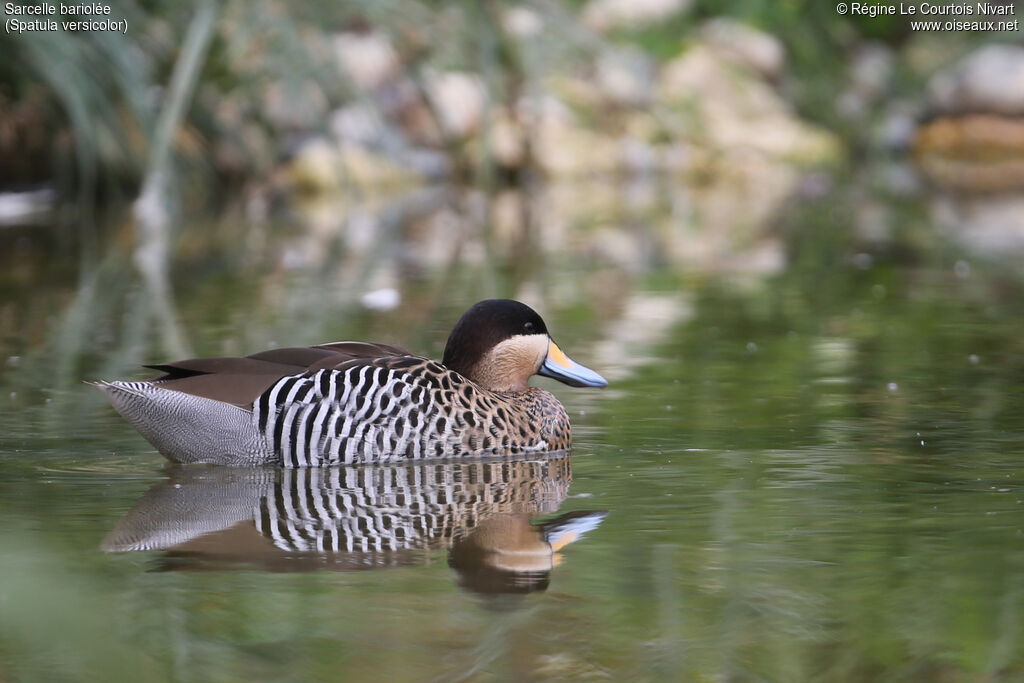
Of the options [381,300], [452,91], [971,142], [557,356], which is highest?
[452,91]

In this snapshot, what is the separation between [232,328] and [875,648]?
261 inches

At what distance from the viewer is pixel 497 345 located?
7.05 meters

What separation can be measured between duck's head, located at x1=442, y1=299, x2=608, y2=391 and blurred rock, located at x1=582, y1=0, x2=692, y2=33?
2230 cm

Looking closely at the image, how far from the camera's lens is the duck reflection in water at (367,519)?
4934 mm

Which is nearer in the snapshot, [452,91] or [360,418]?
[360,418]

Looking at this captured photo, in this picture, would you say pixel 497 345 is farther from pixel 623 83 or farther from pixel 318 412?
pixel 623 83

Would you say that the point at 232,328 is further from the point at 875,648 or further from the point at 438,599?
the point at 875,648

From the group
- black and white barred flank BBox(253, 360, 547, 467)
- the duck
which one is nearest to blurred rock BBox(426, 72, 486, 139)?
the duck

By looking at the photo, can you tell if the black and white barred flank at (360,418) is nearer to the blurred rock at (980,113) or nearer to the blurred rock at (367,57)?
the blurred rock at (367,57)

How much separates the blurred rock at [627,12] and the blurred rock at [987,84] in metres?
4.76

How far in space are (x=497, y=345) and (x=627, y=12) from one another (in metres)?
23.4

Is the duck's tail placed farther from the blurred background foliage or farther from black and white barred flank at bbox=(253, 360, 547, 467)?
the blurred background foliage

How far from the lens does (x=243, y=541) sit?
17.1ft

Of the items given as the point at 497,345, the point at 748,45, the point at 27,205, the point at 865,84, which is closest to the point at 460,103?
the point at 748,45
